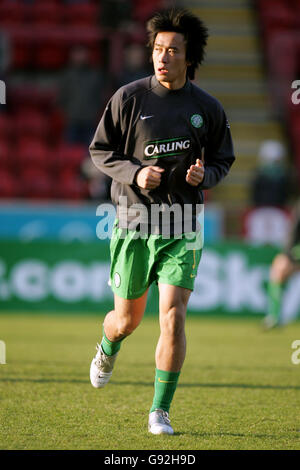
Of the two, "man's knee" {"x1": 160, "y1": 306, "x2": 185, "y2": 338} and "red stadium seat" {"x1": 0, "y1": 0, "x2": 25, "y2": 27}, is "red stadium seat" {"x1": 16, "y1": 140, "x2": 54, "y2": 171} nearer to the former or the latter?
"red stadium seat" {"x1": 0, "y1": 0, "x2": 25, "y2": 27}

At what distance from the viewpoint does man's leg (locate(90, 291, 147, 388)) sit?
482 cm

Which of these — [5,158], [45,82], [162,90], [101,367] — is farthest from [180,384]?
[45,82]

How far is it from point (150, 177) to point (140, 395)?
1846 millimetres

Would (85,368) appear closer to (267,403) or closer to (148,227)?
(267,403)

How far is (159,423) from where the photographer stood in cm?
442

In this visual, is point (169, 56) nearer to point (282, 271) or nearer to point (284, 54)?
point (282, 271)

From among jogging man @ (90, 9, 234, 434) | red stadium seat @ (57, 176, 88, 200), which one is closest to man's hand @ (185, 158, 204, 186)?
jogging man @ (90, 9, 234, 434)

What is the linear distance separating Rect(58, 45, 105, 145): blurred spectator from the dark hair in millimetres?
9082

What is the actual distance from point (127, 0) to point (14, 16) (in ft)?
9.23

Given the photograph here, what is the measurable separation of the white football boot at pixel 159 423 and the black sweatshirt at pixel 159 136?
1.19 meters

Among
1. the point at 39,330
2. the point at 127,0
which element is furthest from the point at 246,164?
the point at 39,330

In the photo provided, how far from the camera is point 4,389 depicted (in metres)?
5.65

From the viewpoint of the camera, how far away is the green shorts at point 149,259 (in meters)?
4.63

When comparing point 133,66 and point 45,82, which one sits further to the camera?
point 45,82
